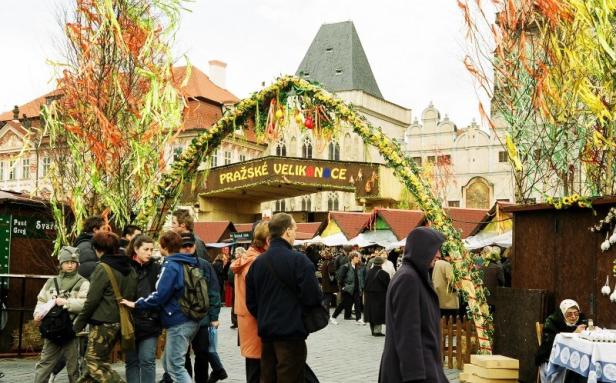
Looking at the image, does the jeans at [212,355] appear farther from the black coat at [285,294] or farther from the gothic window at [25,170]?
the gothic window at [25,170]

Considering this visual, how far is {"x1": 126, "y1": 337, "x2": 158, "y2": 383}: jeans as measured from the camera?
25.9 ft

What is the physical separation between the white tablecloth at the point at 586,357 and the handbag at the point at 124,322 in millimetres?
4131

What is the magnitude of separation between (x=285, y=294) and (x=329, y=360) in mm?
5674

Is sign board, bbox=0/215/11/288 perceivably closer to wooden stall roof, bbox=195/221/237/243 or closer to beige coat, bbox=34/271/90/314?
beige coat, bbox=34/271/90/314

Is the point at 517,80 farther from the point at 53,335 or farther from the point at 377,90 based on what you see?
the point at 377,90

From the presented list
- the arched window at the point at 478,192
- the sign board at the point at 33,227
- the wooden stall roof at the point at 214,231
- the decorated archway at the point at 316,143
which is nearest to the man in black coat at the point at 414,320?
the decorated archway at the point at 316,143

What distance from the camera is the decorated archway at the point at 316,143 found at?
1124 cm

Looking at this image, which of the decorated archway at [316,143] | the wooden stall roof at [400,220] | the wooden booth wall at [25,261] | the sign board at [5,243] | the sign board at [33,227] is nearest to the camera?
the decorated archway at [316,143]

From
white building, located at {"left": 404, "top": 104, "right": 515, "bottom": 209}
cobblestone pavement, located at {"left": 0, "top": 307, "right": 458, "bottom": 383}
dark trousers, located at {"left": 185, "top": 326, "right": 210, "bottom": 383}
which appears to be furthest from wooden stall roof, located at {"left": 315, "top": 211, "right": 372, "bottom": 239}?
white building, located at {"left": 404, "top": 104, "right": 515, "bottom": 209}

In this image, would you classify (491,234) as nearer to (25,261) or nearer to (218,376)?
(25,261)

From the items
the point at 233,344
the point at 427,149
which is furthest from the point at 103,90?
the point at 427,149

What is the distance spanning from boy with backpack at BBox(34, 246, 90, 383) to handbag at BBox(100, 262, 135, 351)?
0.75 m

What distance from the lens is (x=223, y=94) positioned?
203 feet

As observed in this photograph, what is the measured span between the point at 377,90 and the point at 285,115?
2539 inches
